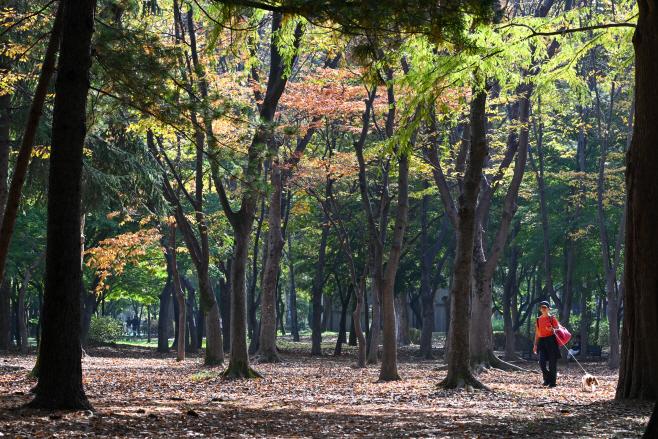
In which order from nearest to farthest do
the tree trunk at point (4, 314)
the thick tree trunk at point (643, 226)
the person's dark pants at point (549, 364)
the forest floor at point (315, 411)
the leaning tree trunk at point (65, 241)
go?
the forest floor at point (315, 411), the leaning tree trunk at point (65, 241), the thick tree trunk at point (643, 226), the person's dark pants at point (549, 364), the tree trunk at point (4, 314)

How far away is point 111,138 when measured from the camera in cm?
1580

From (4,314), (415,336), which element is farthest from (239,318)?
(415,336)

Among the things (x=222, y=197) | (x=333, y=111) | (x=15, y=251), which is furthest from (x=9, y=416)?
(x=15, y=251)

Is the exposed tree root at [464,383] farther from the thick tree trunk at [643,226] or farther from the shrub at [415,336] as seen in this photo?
the shrub at [415,336]

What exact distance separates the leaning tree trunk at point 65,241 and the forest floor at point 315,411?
364 mm

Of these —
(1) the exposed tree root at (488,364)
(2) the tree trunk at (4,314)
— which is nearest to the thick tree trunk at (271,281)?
(1) the exposed tree root at (488,364)

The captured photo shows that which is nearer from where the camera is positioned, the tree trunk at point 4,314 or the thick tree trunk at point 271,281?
the thick tree trunk at point 271,281

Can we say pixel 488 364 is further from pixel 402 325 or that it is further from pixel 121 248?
pixel 402 325

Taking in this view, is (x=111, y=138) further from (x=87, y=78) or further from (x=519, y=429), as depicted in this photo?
(x=519, y=429)

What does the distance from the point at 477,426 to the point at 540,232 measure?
72.5 ft

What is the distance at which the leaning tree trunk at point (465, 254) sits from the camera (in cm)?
1087

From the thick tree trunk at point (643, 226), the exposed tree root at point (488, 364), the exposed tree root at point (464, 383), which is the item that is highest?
the thick tree trunk at point (643, 226)

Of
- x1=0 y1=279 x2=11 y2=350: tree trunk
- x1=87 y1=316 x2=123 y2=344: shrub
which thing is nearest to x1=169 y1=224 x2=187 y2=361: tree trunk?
x1=0 y1=279 x2=11 y2=350: tree trunk

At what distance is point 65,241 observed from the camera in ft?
21.8
